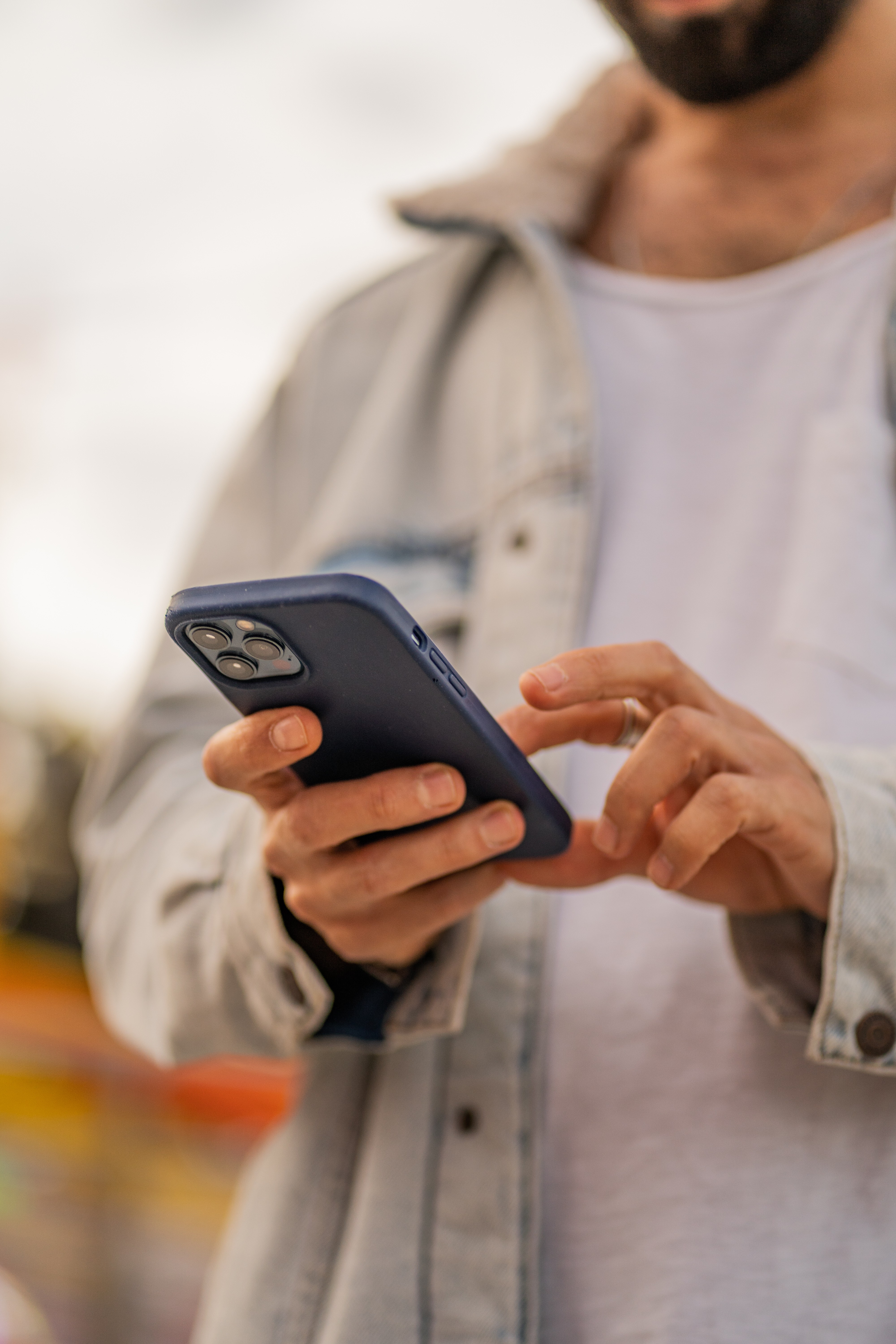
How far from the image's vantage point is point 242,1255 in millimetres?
732

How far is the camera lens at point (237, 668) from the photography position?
45cm

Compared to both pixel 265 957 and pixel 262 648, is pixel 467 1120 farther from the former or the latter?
pixel 262 648

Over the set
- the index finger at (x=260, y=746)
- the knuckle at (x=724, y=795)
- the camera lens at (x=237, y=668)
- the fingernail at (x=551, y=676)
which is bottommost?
the knuckle at (x=724, y=795)

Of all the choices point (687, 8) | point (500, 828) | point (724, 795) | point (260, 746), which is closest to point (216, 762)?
point (260, 746)

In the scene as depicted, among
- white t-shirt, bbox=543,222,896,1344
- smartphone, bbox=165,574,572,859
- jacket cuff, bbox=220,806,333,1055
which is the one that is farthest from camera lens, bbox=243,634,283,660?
white t-shirt, bbox=543,222,896,1344

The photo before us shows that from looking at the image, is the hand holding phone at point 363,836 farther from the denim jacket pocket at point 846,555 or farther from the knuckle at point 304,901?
the denim jacket pocket at point 846,555

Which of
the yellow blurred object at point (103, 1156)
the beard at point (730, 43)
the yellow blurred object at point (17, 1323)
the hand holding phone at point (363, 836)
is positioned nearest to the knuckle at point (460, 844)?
the hand holding phone at point (363, 836)

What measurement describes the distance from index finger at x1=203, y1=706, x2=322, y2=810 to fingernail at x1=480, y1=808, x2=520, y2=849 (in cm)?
9

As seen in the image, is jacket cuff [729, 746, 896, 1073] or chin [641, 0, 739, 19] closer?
jacket cuff [729, 746, 896, 1073]

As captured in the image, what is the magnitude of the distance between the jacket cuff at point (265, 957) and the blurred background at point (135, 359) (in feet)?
3.35

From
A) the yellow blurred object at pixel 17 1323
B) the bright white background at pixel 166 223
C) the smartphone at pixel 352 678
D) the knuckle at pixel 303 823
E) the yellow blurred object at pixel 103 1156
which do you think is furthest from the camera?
the bright white background at pixel 166 223

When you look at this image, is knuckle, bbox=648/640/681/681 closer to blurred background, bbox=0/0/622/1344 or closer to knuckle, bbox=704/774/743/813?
knuckle, bbox=704/774/743/813

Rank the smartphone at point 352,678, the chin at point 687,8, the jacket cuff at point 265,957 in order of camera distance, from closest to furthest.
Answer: the smartphone at point 352,678 → the jacket cuff at point 265,957 → the chin at point 687,8

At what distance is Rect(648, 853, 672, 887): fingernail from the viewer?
52 cm
